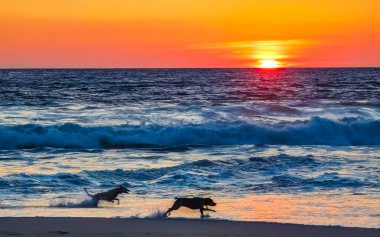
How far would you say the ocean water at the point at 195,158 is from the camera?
401 inches

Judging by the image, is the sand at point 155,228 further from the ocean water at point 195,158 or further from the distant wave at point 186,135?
the distant wave at point 186,135

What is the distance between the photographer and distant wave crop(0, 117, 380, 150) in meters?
21.7

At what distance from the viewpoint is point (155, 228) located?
8.02 meters

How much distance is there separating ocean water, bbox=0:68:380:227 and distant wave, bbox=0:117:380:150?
0.04m

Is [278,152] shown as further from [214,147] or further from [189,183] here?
[189,183]

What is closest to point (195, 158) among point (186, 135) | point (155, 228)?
point (186, 135)

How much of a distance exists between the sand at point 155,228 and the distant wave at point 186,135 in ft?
41.2

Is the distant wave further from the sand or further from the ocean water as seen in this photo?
the sand

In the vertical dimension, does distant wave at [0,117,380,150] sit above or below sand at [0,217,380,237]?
above

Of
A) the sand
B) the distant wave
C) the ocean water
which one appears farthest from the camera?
the distant wave

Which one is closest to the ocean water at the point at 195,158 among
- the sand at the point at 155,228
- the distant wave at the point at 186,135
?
the distant wave at the point at 186,135

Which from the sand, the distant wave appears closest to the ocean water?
the distant wave

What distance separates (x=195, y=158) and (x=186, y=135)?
5.89 metres

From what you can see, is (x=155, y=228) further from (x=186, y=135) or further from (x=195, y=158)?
(x=186, y=135)
